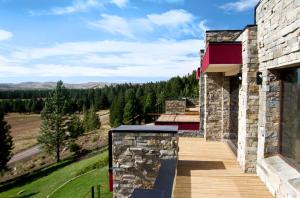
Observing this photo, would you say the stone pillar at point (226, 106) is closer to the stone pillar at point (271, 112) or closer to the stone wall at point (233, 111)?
the stone wall at point (233, 111)

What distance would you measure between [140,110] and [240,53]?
127ft

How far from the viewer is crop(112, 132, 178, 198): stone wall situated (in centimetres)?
853

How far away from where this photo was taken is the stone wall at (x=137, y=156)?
28.0 feet

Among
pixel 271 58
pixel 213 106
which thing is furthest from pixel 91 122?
pixel 271 58

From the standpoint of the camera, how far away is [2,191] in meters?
30.0

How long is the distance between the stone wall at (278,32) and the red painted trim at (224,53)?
0.90m

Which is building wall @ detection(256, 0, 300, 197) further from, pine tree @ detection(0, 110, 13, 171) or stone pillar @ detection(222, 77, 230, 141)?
pine tree @ detection(0, 110, 13, 171)

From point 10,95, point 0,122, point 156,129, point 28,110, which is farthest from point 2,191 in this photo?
point 10,95

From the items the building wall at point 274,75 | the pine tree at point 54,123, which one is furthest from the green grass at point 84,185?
the pine tree at point 54,123

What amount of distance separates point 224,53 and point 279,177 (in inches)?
143

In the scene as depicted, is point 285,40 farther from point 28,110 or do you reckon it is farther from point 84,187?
point 28,110

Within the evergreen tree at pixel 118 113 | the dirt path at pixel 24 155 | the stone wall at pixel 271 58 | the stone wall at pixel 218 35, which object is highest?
the stone wall at pixel 218 35

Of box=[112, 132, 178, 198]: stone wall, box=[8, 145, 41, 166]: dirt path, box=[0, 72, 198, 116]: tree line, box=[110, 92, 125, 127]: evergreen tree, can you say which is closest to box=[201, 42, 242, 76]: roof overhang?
box=[112, 132, 178, 198]: stone wall

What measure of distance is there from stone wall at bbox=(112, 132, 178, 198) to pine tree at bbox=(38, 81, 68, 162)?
31153mm
